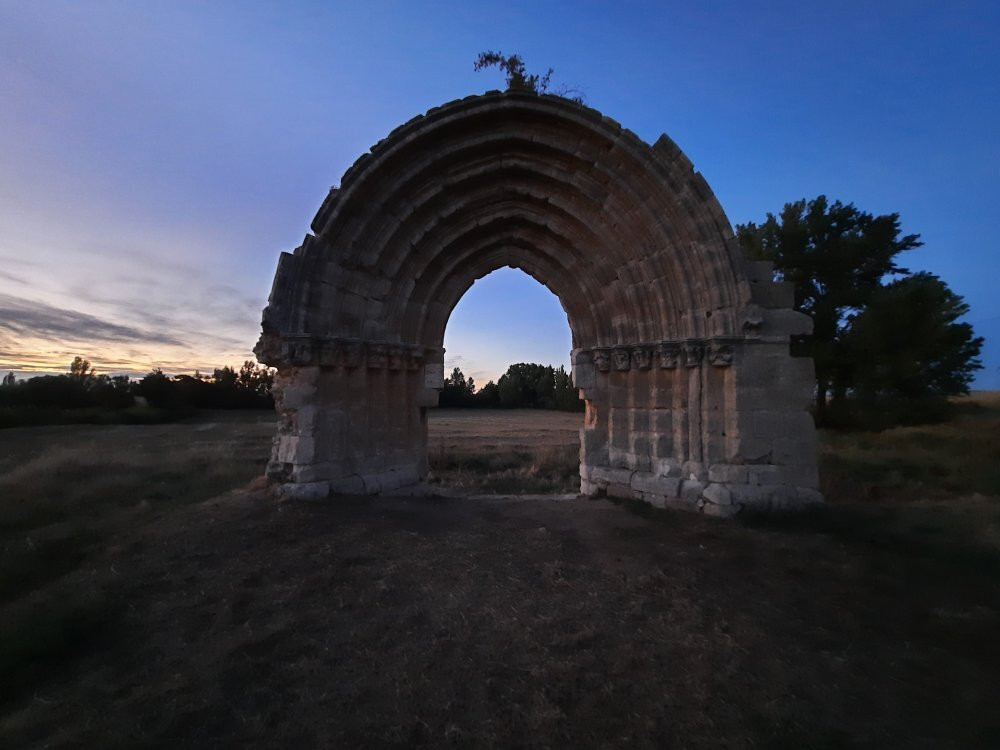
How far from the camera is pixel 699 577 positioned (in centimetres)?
477

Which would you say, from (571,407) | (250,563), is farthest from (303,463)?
(571,407)

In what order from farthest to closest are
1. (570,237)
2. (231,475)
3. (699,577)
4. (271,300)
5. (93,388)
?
(93,388) < (231,475) < (570,237) < (271,300) < (699,577)

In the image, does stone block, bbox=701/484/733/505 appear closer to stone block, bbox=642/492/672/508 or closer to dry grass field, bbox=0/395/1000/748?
dry grass field, bbox=0/395/1000/748

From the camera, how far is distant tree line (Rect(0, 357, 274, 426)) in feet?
92.0

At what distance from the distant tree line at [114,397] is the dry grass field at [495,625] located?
21.4 metres

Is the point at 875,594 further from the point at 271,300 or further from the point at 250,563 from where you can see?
the point at 271,300

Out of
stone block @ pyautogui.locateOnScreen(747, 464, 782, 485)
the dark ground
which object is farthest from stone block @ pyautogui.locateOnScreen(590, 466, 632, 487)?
the dark ground

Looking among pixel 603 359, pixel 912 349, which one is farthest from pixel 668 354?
pixel 912 349

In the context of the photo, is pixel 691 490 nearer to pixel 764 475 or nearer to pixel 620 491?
pixel 764 475

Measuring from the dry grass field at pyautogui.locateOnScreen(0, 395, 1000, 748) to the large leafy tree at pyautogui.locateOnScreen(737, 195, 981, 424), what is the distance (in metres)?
11.2

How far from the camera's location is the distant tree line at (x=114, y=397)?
92.0ft

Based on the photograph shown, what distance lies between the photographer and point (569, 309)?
9.02 metres

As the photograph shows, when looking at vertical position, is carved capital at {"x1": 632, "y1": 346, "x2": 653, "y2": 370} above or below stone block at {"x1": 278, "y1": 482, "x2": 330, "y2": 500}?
above

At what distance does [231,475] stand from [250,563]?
722 cm
